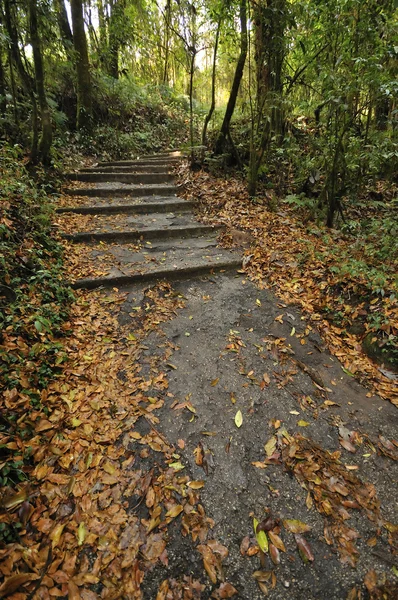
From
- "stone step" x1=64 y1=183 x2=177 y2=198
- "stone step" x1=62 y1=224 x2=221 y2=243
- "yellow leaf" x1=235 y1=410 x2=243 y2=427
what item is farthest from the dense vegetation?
"yellow leaf" x1=235 y1=410 x2=243 y2=427

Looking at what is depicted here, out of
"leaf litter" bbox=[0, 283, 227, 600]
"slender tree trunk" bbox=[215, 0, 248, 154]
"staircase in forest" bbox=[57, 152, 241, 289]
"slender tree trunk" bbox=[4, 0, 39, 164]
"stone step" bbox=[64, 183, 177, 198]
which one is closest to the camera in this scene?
"leaf litter" bbox=[0, 283, 227, 600]

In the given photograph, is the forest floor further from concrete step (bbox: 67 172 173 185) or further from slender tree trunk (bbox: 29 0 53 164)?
concrete step (bbox: 67 172 173 185)

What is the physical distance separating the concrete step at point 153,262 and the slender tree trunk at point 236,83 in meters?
3.48

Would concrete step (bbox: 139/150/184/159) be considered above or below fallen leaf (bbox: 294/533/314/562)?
above

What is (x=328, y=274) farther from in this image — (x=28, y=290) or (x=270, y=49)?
(x=270, y=49)

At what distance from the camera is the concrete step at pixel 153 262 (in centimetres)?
390

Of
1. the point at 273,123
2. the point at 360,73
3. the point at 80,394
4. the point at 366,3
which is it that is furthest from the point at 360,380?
the point at 273,123

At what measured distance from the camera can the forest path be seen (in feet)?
5.56

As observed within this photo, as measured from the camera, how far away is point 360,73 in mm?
4297

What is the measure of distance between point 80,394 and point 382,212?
6.54 metres

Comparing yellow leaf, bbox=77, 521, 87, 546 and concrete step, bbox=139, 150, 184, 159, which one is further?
concrete step, bbox=139, 150, 184, 159

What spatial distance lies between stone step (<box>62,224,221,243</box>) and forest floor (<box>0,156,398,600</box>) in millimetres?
1029

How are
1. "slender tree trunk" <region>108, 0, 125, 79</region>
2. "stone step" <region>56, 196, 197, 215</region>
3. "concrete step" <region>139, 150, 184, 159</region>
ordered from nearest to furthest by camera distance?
"stone step" <region>56, 196, 197, 215</region>
"concrete step" <region>139, 150, 184, 159</region>
"slender tree trunk" <region>108, 0, 125, 79</region>

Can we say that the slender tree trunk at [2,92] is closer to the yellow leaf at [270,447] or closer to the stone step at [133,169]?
the stone step at [133,169]
